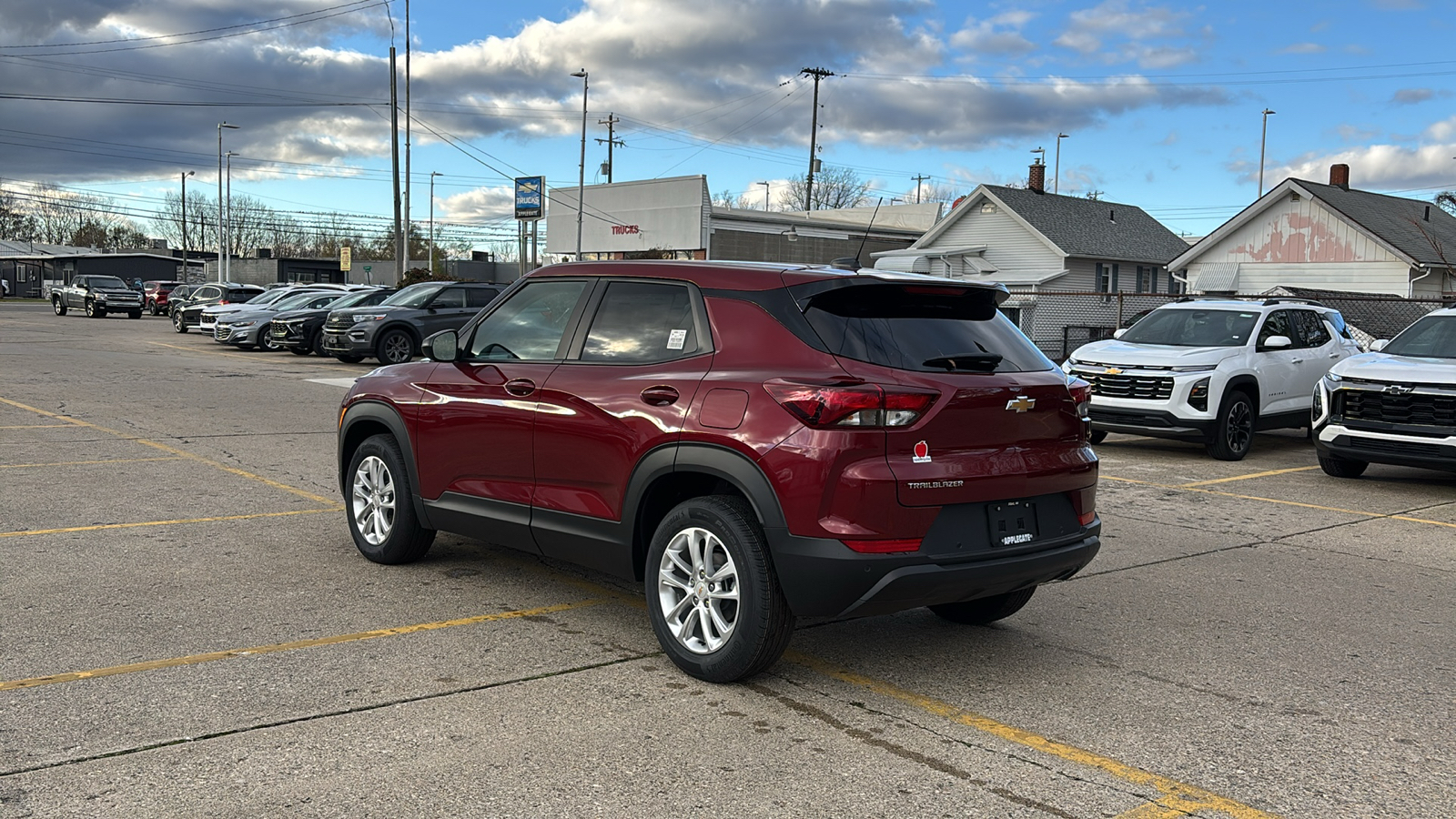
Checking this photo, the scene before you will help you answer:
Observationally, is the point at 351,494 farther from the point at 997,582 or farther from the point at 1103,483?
the point at 1103,483

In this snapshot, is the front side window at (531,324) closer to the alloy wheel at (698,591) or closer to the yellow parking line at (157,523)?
the alloy wheel at (698,591)

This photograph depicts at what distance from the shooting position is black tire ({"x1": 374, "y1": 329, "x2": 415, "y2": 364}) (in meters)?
23.6

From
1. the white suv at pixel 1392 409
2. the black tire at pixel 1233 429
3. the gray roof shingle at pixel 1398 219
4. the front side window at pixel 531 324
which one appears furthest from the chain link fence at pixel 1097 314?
the front side window at pixel 531 324

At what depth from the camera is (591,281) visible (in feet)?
19.2

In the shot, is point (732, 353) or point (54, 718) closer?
point (54, 718)

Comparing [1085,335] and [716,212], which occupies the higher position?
[716,212]

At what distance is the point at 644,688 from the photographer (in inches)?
191

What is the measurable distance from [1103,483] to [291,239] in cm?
13569

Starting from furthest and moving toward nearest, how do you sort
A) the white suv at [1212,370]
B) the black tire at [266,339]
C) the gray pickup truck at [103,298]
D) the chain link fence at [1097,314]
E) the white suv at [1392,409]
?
the gray pickup truck at [103,298], the black tire at [266,339], the chain link fence at [1097,314], the white suv at [1212,370], the white suv at [1392,409]

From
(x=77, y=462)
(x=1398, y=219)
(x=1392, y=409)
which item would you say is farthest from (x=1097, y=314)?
(x=77, y=462)

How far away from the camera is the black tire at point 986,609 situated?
5.78m

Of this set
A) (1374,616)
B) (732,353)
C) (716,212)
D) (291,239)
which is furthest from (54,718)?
(291,239)

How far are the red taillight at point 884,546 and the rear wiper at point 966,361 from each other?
0.73 meters

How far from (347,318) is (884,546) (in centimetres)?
2249
